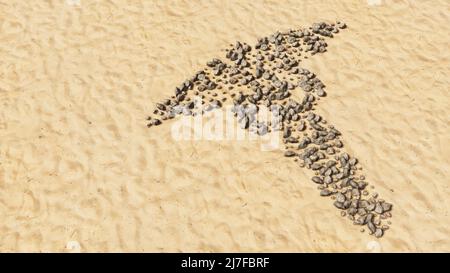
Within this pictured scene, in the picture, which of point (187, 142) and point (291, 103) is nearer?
point (187, 142)

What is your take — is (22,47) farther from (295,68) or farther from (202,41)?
(295,68)

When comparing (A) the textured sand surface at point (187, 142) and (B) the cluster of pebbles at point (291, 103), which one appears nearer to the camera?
(A) the textured sand surface at point (187, 142)

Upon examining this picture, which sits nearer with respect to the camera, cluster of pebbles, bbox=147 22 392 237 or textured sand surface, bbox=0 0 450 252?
textured sand surface, bbox=0 0 450 252

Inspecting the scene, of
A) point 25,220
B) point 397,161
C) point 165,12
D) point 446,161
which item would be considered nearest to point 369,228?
point 397,161

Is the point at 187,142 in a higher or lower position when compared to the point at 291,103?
lower
